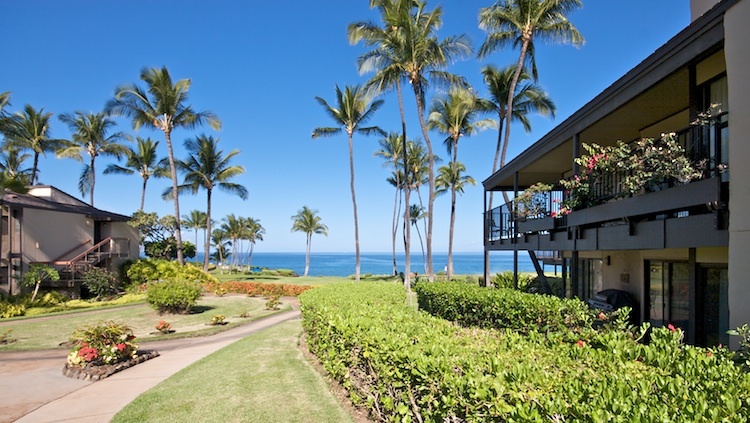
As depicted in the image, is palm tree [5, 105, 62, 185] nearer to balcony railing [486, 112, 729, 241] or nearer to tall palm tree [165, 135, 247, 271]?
tall palm tree [165, 135, 247, 271]

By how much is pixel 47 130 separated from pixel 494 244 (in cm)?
3546

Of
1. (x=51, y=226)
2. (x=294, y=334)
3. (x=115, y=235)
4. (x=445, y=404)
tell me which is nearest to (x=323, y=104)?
(x=115, y=235)

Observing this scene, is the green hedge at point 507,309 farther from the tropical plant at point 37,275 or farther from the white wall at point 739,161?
the tropical plant at point 37,275

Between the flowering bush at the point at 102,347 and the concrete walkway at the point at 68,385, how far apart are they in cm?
42

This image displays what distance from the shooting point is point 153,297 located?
1697 cm

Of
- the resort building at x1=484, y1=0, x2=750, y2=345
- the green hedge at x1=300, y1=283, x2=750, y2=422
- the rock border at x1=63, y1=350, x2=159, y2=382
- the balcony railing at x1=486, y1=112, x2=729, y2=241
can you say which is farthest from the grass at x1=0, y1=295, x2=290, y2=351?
the resort building at x1=484, y1=0, x2=750, y2=345

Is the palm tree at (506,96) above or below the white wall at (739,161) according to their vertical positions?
above

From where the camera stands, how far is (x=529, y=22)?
20906 millimetres

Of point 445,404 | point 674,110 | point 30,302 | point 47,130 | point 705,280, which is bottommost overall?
point 30,302

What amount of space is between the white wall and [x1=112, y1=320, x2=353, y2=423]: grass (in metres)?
5.06

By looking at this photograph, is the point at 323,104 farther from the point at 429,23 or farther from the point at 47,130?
the point at 47,130

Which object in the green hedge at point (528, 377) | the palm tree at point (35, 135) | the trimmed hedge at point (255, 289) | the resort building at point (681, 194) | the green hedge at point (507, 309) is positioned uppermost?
the palm tree at point (35, 135)

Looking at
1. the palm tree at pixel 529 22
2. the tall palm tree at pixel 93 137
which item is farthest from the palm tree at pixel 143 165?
the palm tree at pixel 529 22

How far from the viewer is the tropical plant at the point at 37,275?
19.1m
